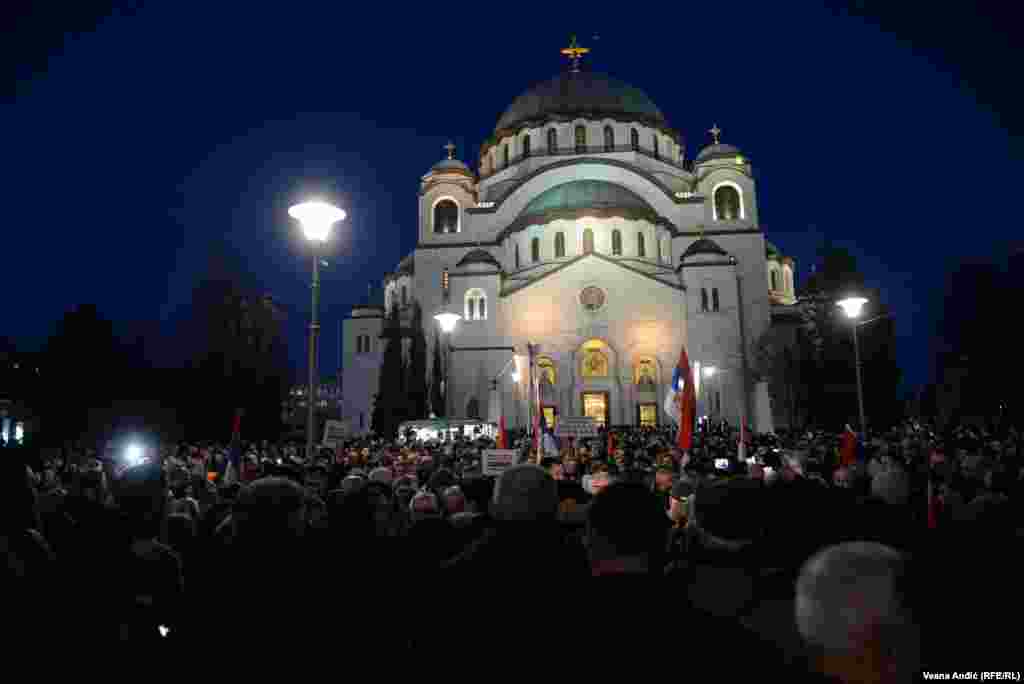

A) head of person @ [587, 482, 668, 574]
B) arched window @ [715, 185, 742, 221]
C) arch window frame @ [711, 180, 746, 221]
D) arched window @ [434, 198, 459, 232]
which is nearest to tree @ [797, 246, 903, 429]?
arch window frame @ [711, 180, 746, 221]

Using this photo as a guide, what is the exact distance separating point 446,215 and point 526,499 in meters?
52.5

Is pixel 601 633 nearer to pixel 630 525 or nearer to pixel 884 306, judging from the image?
pixel 630 525

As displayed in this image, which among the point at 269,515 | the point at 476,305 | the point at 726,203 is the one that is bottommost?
the point at 269,515

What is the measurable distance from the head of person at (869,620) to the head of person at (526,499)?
1.64m

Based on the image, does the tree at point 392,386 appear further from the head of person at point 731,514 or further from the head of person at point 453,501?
the head of person at point 731,514

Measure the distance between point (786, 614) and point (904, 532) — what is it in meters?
1.82

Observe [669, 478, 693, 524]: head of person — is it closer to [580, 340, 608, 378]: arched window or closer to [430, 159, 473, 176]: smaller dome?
[580, 340, 608, 378]: arched window

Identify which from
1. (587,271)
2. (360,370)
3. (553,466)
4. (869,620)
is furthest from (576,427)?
(360,370)

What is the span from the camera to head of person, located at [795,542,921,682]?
62.1 inches

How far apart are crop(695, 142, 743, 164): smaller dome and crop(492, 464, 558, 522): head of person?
53.9m

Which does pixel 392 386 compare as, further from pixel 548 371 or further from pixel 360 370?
pixel 360 370

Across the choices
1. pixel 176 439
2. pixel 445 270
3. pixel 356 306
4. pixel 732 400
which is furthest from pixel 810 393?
pixel 176 439

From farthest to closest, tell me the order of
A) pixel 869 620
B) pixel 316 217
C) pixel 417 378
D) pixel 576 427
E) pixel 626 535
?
1. pixel 417 378
2. pixel 576 427
3. pixel 316 217
4. pixel 626 535
5. pixel 869 620

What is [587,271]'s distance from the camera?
4594 centimetres
